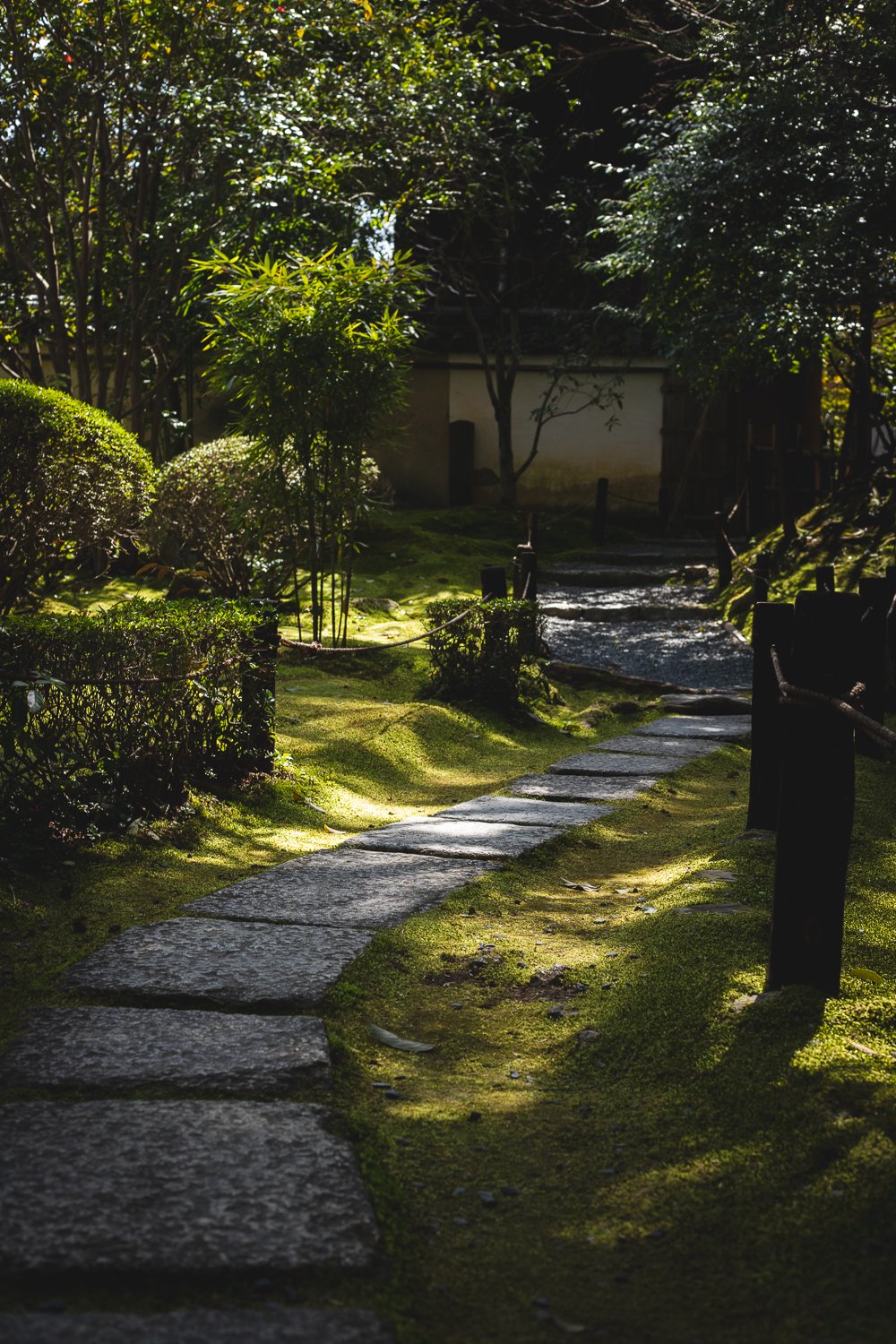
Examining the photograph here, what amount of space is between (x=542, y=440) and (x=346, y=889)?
15.7m

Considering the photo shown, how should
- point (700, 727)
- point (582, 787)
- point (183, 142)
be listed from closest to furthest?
1. point (582, 787)
2. point (700, 727)
3. point (183, 142)

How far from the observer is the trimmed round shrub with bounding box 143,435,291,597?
10.5m

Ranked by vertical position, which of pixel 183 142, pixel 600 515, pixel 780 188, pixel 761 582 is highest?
pixel 183 142

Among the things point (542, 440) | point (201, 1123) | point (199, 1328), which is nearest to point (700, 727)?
point (201, 1123)

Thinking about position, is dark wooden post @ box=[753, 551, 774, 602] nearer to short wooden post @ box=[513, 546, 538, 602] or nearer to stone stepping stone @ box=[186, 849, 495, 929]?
stone stepping stone @ box=[186, 849, 495, 929]

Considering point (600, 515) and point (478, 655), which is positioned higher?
point (600, 515)

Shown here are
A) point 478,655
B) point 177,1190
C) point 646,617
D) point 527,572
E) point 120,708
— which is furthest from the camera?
point 646,617

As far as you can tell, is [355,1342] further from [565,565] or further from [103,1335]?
[565,565]

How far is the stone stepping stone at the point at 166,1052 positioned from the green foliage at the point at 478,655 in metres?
5.61

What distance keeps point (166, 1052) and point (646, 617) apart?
10648 mm

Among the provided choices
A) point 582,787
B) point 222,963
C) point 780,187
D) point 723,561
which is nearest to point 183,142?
point 780,187

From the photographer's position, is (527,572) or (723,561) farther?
(723,561)

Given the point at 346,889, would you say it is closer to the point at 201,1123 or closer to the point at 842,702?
the point at 201,1123

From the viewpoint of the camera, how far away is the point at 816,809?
2.89m
